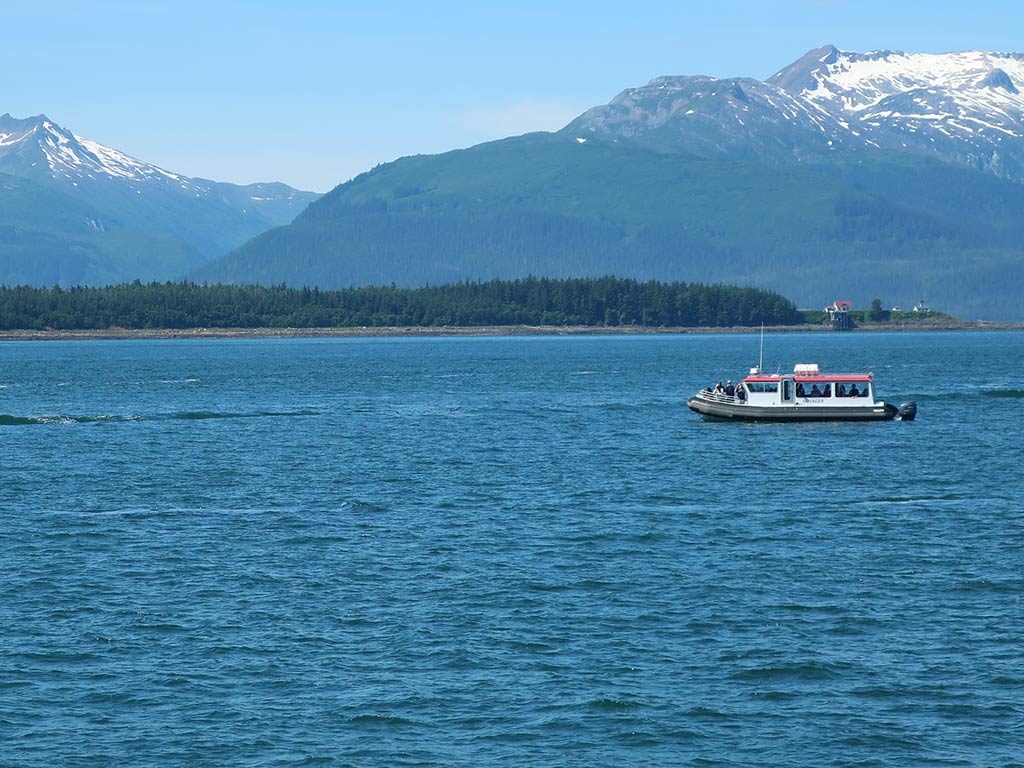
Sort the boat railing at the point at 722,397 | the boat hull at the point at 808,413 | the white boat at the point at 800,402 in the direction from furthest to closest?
the boat railing at the point at 722,397 < the white boat at the point at 800,402 < the boat hull at the point at 808,413

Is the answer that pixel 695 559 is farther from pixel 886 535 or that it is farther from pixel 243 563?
pixel 243 563

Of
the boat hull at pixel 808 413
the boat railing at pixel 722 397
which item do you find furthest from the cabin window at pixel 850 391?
the boat railing at pixel 722 397

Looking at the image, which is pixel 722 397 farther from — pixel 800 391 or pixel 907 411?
pixel 907 411

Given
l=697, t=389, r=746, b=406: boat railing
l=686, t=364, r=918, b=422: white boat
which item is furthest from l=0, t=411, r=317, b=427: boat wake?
l=686, t=364, r=918, b=422: white boat

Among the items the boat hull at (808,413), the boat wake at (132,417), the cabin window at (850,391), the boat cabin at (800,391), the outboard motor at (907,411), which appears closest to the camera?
the boat hull at (808,413)

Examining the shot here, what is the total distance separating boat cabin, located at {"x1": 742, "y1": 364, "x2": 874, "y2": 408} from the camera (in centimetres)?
11406

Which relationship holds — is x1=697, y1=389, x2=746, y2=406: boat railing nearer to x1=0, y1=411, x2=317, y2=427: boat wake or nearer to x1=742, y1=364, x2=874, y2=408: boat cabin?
x1=742, y1=364, x2=874, y2=408: boat cabin

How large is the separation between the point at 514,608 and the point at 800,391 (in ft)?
236

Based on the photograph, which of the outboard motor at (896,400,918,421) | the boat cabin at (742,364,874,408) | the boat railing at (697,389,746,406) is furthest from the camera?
the outboard motor at (896,400,918,421)

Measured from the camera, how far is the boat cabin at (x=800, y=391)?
4491 inches

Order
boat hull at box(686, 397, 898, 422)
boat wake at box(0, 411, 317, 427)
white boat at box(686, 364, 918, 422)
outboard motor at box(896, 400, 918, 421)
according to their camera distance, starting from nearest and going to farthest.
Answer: boat hull at box(686, 397, 898, 422), white boat at box(686, 364, 918, 422), outboard motor at box(896, 400, 918, 421), boat wake at box(0, 411, 317, 427)

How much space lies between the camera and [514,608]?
1837 inches

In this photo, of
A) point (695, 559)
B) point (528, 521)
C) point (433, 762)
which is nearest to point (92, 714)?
point (433, 762)

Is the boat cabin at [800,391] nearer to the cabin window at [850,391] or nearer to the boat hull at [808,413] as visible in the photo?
the cabin window at [850,391]
